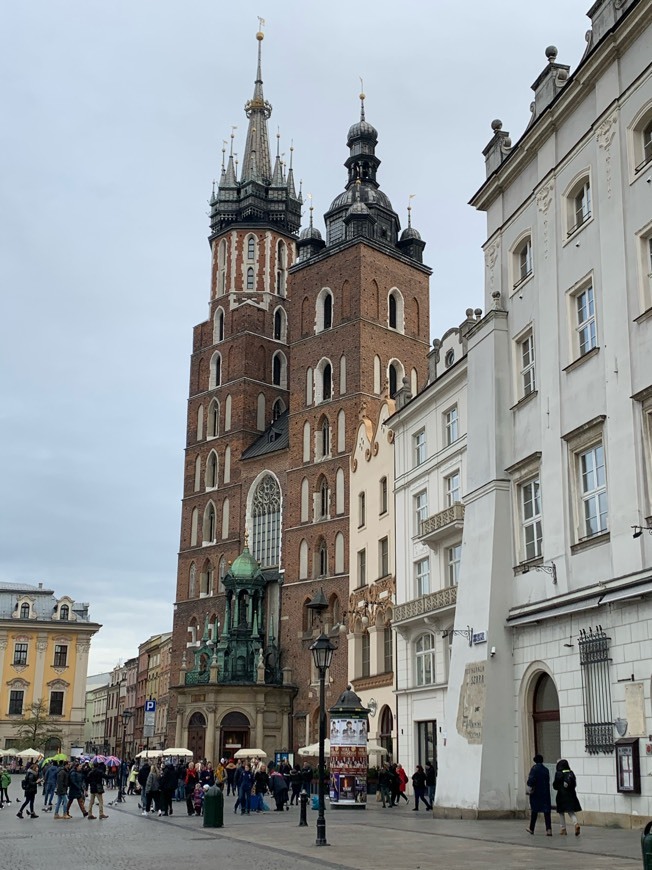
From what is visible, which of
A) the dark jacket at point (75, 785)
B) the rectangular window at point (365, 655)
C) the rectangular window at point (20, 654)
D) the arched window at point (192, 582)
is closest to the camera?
the dark jacket at point (75, 785)

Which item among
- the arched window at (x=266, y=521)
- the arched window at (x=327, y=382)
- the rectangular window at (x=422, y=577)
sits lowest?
the rectangular window at (x=422, y=577)

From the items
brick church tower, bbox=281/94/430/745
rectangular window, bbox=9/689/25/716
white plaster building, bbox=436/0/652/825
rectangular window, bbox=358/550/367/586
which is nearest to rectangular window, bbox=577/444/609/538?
white plaster building, bbox=436/0/652/825

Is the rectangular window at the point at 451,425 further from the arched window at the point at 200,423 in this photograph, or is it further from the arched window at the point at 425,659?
the arched window at the point at 200,423

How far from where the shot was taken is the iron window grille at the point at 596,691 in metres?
18.7

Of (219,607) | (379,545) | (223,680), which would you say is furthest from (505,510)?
(219,607)

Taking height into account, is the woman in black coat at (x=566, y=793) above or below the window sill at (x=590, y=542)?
below

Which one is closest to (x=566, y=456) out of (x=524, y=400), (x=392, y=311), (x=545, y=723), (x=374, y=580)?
(x=524, y=400)

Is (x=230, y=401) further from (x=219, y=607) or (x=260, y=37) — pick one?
(x=260, y=37)

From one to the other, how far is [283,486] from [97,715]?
10476 centimetres

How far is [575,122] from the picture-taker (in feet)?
72.8

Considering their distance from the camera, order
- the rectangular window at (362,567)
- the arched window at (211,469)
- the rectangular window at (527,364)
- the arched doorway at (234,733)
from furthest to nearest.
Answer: the arched window at (211,469) < the arched doorway at (234,733) < the rectangular window at (362,567) < the rectangular window at (527,364)

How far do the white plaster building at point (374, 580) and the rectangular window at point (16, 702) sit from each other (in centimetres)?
5441

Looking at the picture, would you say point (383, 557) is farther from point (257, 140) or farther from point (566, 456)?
point (257, 140)

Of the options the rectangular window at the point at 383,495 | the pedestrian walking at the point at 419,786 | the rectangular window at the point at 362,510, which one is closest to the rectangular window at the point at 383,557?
the rectangular window at the point at 383,495
